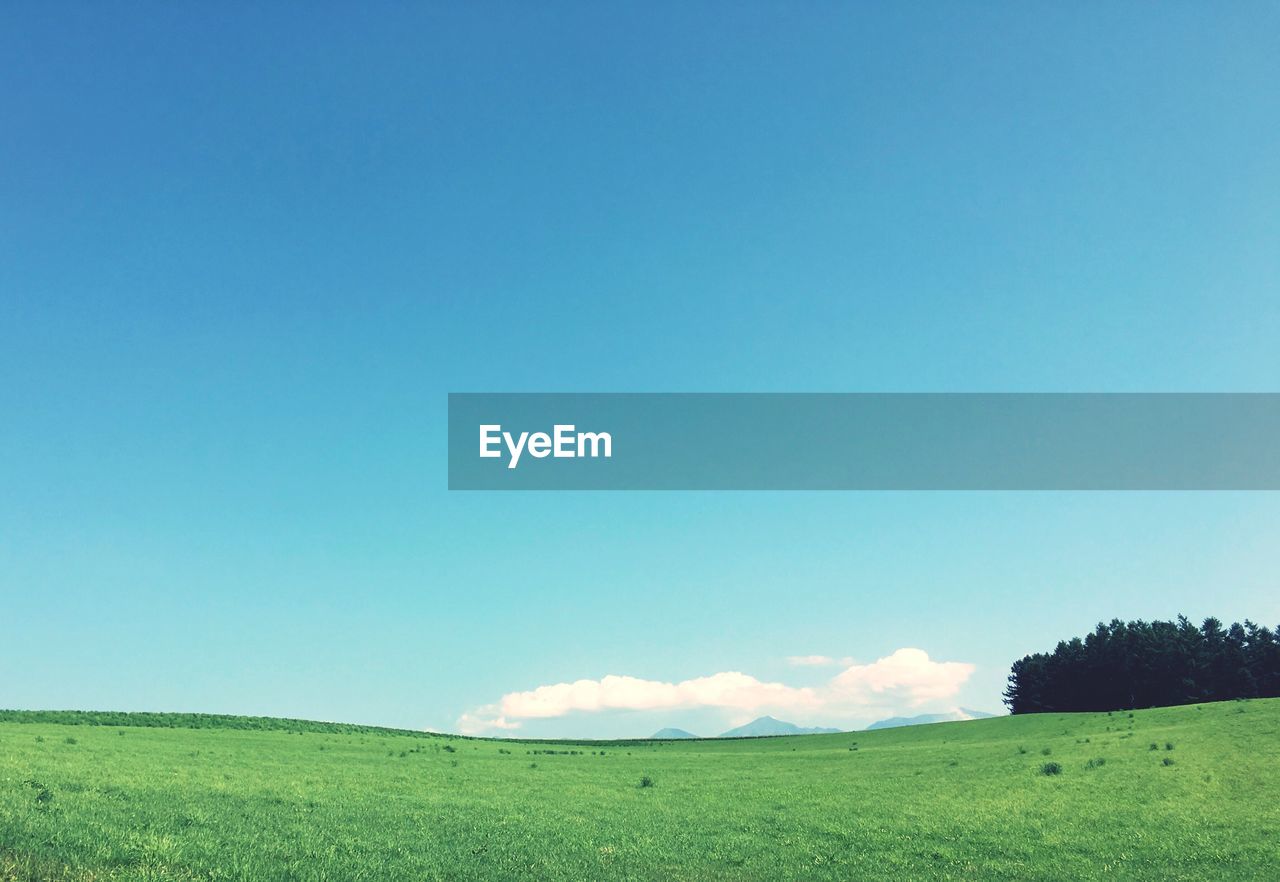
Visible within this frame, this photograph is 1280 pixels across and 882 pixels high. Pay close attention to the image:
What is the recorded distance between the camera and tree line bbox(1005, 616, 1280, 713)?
13125 cm

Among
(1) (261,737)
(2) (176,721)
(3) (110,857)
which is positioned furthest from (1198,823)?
(2) (176,721)

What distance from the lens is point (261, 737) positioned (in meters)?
73.0

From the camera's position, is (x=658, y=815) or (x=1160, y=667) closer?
(x=658, y=815)

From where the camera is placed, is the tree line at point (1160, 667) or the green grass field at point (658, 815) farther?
the tree line at point (1160, 667)

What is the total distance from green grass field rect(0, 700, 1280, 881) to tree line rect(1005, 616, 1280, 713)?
303ft

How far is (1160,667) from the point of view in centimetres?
13375

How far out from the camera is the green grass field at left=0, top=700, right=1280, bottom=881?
20875 mm

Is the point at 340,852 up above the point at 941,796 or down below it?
above

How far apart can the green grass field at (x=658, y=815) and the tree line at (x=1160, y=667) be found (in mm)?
92464

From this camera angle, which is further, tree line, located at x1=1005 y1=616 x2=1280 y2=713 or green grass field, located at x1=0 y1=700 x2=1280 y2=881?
tree line, located at x1=1005 y1=616 x2=1280 y2=713

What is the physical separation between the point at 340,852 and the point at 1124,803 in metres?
30.0

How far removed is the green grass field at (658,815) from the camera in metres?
20.9

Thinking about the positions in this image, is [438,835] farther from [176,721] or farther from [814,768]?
[176,721]

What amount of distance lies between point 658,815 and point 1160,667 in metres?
135
